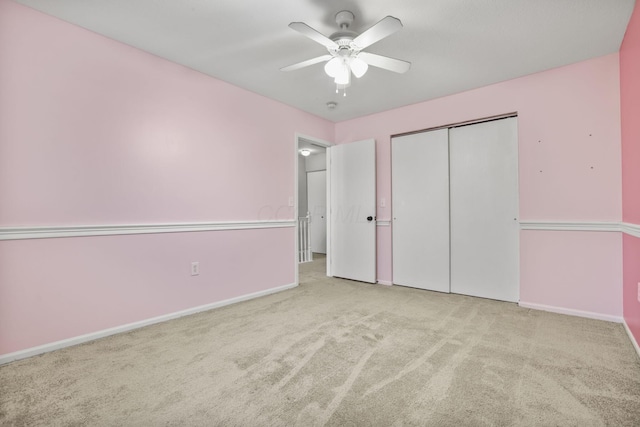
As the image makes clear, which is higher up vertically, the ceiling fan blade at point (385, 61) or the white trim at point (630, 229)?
the ceiling fan blade at point (385, 61)

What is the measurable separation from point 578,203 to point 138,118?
392cm

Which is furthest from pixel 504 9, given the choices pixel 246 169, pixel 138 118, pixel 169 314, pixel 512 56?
pixel 169 314

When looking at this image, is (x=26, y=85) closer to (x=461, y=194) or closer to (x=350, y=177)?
(x=350, y=177)

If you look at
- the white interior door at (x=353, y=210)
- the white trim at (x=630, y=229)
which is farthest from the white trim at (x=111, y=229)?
the white trim at (x=630, y=229)

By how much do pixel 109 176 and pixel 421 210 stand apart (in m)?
3.23

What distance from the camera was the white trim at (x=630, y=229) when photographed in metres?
1.87

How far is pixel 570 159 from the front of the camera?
8.75ft

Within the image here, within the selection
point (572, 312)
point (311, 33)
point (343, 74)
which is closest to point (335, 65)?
point (343, 74)

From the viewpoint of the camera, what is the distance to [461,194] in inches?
132

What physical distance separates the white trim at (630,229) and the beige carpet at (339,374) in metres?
0.78

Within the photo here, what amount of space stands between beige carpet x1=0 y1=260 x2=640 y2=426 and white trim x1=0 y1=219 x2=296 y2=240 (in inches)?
31.5

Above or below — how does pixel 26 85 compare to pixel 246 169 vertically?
above

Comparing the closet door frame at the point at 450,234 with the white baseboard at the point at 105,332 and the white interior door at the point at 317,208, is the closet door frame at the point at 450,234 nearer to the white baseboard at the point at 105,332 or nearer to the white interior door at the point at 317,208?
the white baseboard at the point at 105,332

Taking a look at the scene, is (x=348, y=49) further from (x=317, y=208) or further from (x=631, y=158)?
(x=317, y=208)
